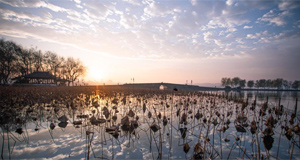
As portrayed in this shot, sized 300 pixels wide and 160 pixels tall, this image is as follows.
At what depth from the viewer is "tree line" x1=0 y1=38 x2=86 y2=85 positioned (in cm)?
4041

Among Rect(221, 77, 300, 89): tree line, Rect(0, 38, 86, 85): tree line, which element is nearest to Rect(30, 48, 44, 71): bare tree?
Rect(0, 38, 86, 85): tree line

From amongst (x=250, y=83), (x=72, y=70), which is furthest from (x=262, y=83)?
(x=72, y=70)

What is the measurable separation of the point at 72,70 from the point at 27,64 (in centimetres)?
1781

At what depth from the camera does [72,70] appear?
218 feet

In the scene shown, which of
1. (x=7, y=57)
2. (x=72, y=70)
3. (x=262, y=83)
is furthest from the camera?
(x=262, y=83)

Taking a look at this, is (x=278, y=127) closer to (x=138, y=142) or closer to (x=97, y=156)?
(x=138, y=142)

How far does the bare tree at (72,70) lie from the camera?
6444 cm

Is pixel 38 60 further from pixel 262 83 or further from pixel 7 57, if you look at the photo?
pixel 262 83

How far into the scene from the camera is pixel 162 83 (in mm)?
83938

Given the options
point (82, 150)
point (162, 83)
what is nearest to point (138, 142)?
point (82, 150)

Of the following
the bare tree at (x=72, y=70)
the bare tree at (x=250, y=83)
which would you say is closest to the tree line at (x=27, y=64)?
the bare tree at (x=72, y=70)

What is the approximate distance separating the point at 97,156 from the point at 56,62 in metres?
71.1

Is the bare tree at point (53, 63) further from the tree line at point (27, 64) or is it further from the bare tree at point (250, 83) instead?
the bare tree at point (250, 83)

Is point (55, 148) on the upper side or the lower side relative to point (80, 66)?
lower
